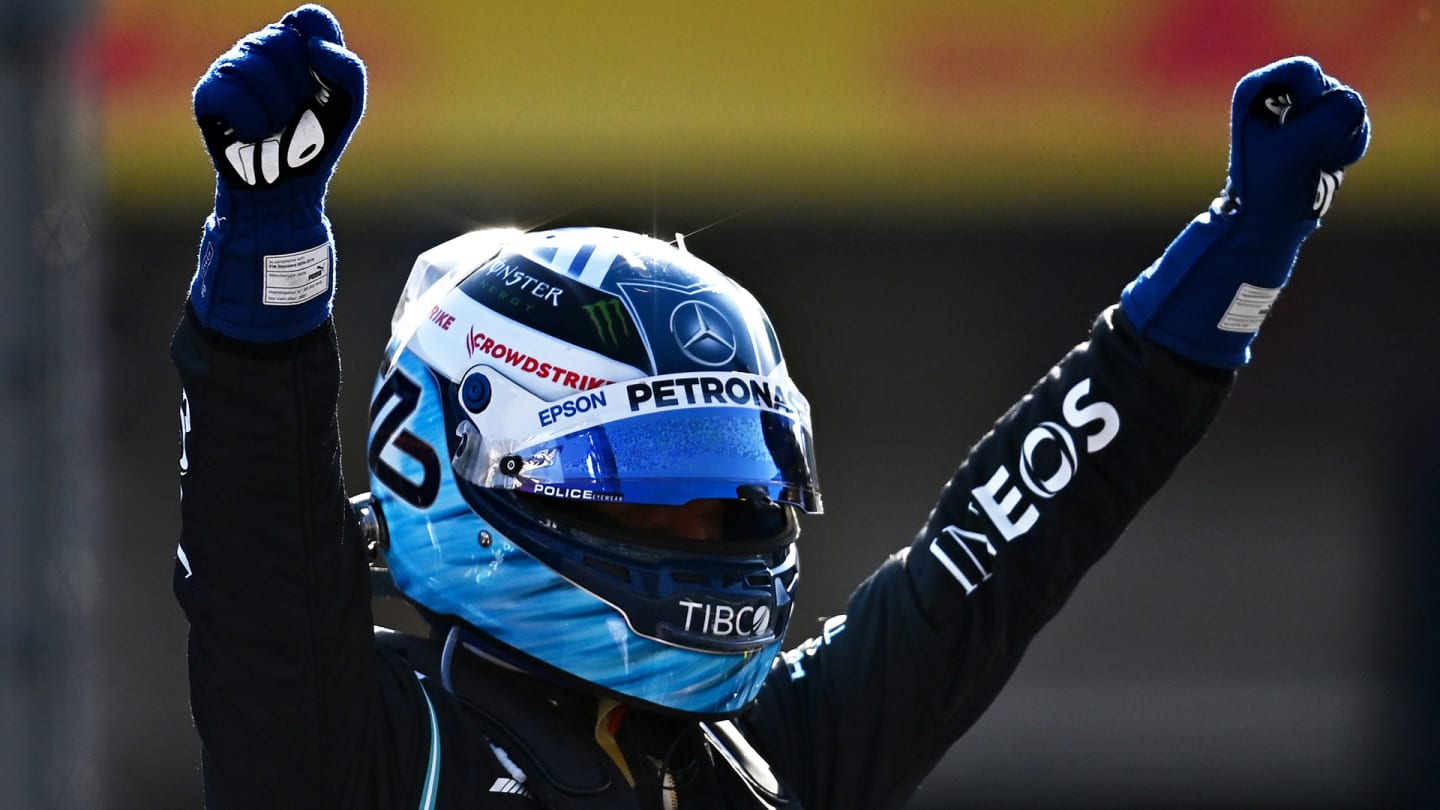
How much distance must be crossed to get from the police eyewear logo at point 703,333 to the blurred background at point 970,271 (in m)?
2.50

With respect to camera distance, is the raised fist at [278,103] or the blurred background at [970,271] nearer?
the raised fist at [278,103]

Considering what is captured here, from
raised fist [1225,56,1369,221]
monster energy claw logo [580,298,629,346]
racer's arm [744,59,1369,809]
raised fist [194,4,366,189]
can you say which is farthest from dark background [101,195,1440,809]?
raised fist [194,4,366,189]

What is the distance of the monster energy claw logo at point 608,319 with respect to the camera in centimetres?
207

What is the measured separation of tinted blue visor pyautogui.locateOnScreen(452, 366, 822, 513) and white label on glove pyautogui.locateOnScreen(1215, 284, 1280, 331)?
61cm

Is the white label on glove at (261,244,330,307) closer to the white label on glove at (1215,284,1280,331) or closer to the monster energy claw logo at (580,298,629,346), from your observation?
the monster energy claw logo at (580,298,629,346)

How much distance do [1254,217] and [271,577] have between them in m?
1.27

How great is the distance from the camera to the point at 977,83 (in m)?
5.77

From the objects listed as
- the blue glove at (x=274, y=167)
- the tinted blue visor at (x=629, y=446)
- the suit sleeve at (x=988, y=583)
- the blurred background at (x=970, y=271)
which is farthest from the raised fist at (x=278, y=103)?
the blurred background at (x=970, y=271)

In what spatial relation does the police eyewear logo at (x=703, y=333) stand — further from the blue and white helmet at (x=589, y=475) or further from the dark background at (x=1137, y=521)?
the dark background at (x=1137, y=521)

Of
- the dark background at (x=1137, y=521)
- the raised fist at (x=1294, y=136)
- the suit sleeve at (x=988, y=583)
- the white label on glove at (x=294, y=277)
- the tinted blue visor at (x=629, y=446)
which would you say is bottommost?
the dark background at (x=1137, y=521)

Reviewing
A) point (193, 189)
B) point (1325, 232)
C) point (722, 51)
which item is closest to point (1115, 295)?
point (1325, 232)

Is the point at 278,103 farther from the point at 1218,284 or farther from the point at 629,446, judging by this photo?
the point at 1218,284

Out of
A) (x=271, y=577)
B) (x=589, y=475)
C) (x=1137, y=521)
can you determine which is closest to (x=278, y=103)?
(x=271, y=577)

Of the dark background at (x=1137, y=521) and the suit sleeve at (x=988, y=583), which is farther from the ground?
the suit sleeve at (x=988, y=583)
